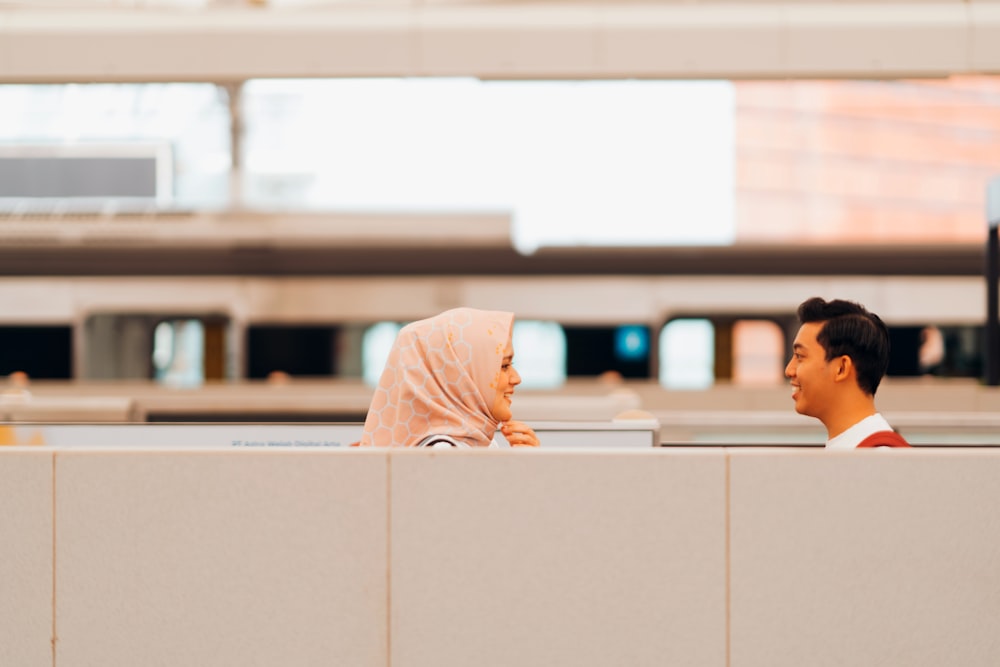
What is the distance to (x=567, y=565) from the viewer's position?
2400 mm

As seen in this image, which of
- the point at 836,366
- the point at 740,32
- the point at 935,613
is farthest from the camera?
the point at 740,32

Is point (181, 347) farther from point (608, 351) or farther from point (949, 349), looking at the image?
point (949, 349)

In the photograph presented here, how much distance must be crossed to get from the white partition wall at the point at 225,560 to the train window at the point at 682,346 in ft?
21.7

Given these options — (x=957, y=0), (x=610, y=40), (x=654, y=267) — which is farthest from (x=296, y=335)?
(x=957, y=0)

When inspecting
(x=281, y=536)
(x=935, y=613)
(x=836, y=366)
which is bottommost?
(x=935, y=613)

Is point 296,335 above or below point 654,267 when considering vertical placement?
below

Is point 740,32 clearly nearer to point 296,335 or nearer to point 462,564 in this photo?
point 462,564

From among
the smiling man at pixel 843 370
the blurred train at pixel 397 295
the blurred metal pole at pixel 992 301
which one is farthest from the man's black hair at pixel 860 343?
the blurred train at pixel 397 295

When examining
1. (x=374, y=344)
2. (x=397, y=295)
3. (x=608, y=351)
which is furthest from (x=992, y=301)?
(x=374, y=344)

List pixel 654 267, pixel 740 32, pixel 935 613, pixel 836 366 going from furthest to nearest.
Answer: pixel 654 267, pixel 740 32, pixel 836 366, pixel 935 613

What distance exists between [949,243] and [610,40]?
520 cm

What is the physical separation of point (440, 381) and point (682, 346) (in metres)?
6.60

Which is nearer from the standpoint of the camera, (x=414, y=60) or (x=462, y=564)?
(x=462, y=564)

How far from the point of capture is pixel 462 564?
241 centimetres
